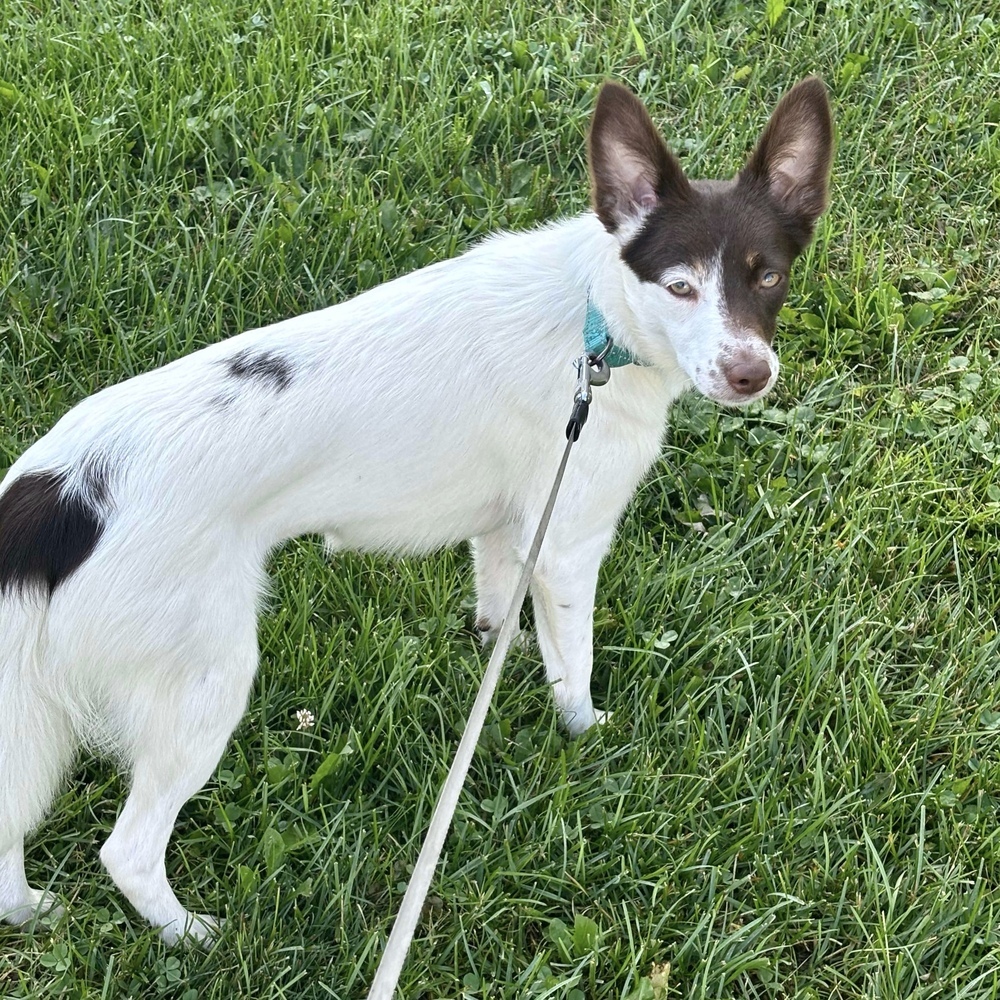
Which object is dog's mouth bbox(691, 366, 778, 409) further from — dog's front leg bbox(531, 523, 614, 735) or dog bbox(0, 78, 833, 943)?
dog's front leg bbox(531, 523, 614, 735)

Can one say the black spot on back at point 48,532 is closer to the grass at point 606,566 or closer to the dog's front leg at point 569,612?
the grass at point 606,566

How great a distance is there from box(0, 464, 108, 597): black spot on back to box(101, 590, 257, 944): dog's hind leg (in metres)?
0.27

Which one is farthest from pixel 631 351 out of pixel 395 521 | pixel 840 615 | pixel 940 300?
pixel 940 300

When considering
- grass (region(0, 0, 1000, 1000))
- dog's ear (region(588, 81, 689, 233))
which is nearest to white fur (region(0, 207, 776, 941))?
dog's ear (region(588, 81, 689, 233))

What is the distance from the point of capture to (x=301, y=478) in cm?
239

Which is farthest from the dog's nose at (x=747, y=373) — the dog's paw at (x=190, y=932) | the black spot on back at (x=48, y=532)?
the dog's paw at (x=190, y=932)

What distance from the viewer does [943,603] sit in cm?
329

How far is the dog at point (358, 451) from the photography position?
221cm

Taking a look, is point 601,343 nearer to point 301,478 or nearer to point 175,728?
point 301,478

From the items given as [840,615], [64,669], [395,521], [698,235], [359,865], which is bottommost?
[840,615]

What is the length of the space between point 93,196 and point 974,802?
11.2 ft

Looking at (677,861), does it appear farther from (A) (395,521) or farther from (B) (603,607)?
(A) (395,521)

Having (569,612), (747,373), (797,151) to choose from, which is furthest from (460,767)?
(797,151)

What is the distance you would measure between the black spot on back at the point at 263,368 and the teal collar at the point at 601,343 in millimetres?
671
